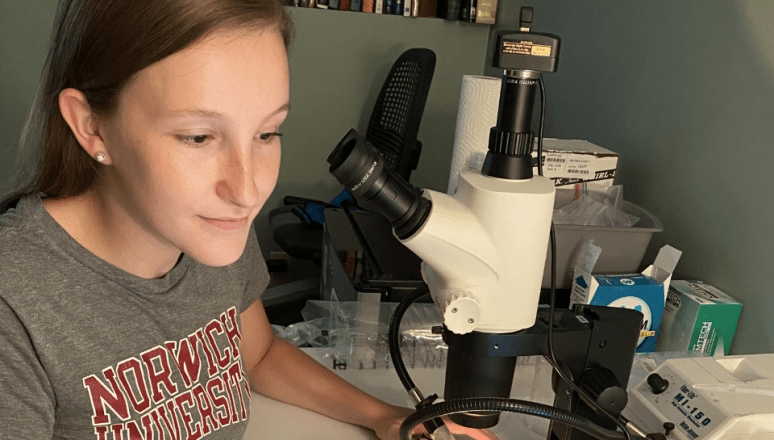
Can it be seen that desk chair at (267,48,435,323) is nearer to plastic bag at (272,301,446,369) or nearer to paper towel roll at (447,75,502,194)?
plastic bag at (272,301,446,369)

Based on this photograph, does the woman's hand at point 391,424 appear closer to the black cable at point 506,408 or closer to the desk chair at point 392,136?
the black cable at point 506,408

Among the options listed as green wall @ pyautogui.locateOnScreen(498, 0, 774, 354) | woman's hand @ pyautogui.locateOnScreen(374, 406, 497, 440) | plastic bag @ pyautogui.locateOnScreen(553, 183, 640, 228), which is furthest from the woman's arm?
green wall @ pyautogui.locateOnScreen(498, 0, 774, 354)

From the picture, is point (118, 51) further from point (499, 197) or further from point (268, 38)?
point (499, 197)

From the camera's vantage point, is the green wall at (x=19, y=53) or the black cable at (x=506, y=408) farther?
the green wall at (x=19, y=53)

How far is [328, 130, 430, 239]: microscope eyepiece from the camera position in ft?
2.18

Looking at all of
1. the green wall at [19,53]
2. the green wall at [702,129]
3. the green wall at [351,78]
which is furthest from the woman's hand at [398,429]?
the green wall at [19,53]

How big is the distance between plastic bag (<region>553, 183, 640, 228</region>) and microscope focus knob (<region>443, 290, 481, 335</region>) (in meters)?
0.61

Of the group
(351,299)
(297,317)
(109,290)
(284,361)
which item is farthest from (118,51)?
(297,317)

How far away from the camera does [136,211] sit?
817mm

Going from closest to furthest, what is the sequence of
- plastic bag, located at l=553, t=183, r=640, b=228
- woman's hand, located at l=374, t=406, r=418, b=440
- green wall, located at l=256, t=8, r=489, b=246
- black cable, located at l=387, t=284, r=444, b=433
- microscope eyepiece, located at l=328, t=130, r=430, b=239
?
microscope eyepiece, located at l=328, t=130, r=430, b=239
black cable, located at l=387, t=284, r=444, b=433
woman's hand, located at l=374, t=406, r=418, b=440
plastic bag, located at l=553, t=183, r=640, b=228
green wall, located at l=256, t=8, r=489, b=246

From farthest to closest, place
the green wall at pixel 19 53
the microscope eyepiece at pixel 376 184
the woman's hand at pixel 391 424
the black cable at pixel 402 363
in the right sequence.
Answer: the green wall at pixel 19 53, the woman's hand at pixel 391 424, the black cable at pixel 402 363, the microscope eyepiece at pixel 376 184

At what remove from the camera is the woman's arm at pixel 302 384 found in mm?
1043

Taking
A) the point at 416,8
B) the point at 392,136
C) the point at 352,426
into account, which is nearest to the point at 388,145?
the point at 392,136

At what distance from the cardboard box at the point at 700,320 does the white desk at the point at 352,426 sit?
10.3 inches
